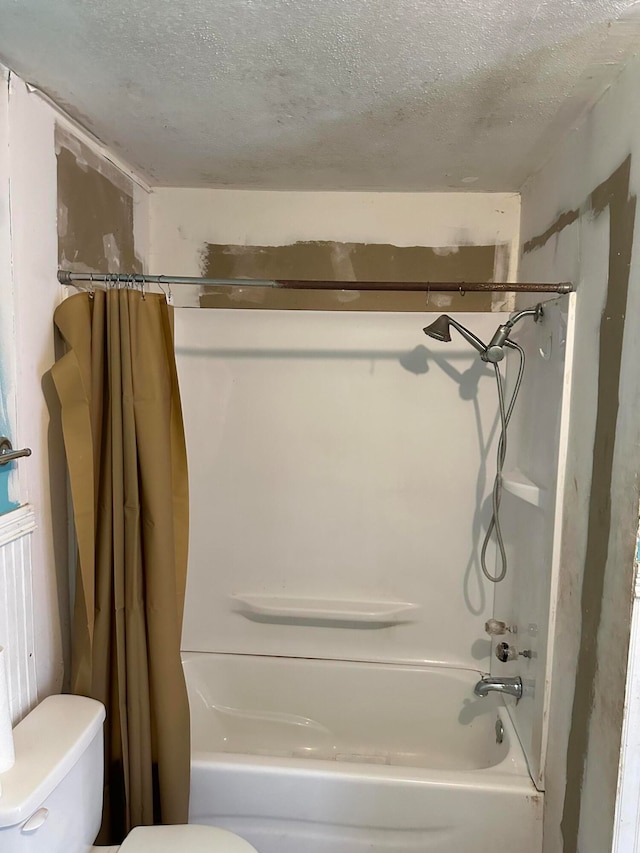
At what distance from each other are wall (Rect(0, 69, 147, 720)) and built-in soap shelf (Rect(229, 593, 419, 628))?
2.84ft

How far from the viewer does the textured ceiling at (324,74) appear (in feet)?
3.53

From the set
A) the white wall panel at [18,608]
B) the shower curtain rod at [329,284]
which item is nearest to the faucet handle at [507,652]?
the shower curtain rod at [329,284]

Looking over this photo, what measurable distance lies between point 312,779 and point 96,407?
1188 mm

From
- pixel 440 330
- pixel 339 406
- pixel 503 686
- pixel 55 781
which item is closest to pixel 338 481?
pixel 339 406

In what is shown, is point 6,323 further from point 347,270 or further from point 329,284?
point 347,270

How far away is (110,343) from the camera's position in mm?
1547

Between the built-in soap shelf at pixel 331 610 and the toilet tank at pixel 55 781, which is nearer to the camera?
the toilet tank at pixel 55 781

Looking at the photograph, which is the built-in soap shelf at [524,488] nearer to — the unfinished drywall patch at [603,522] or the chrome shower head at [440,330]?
the unfinished drywall patch at [603,522]

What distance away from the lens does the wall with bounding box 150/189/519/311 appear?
222 cm

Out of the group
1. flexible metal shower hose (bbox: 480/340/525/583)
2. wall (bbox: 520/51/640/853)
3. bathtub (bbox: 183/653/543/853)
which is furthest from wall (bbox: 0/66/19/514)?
flexible metal shower hose (bbox: 480/340/525/583)

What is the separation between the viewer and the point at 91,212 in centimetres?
179

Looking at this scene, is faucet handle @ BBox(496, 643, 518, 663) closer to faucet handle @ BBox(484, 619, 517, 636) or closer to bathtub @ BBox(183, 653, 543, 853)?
faucet handle @ BBox(484, 619, 517, 636)

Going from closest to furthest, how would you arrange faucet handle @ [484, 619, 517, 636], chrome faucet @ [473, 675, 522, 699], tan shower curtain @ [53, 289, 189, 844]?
1. tan shower curtain @ [53, 289, 189, 844]
2. chrome faucet @ [473, 675, 522, 699]
3. faucet handle @ [484, 619, 517, 636]

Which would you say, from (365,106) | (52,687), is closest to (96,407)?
(52,687)
